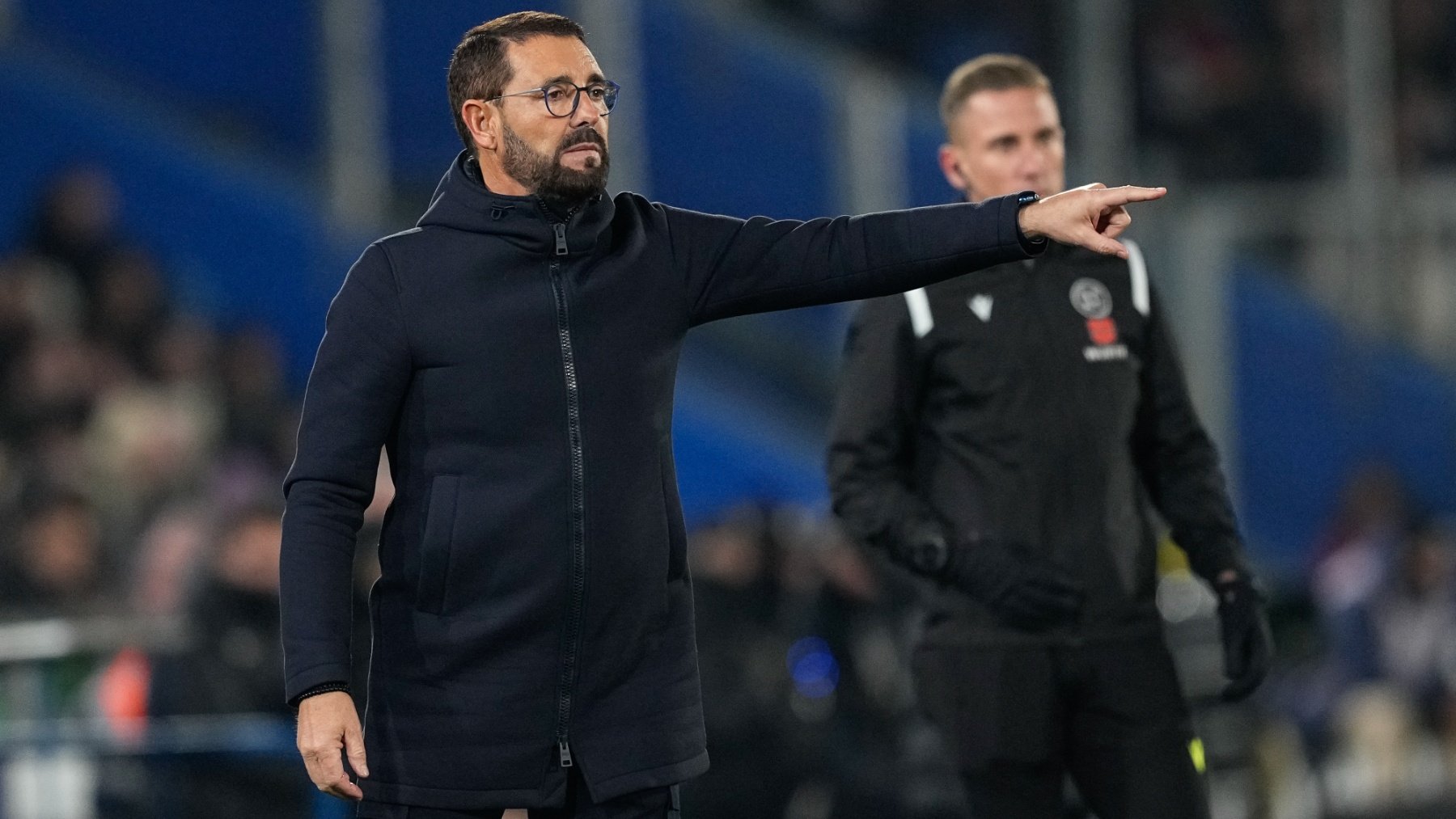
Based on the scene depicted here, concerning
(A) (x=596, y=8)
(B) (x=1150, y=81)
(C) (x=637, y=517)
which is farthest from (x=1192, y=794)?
(B) (x=1150, y=81)

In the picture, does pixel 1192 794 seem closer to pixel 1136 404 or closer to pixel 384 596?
pixel 1136 404

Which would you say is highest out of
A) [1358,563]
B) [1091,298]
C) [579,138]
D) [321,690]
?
[579,138]

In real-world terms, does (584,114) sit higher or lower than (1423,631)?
higher

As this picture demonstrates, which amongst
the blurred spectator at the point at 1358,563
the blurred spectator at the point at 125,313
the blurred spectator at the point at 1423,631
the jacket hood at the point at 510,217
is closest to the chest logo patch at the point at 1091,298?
the jacket hood at the point at 510,217

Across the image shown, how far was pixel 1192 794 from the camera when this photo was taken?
424 centimetres

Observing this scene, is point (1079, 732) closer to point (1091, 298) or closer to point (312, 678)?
point (1091, 298)

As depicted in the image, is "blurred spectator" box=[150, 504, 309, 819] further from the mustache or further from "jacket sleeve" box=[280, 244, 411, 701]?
the mustache

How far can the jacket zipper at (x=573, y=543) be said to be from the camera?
11.1 feet

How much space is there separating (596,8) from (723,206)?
3.41 feet

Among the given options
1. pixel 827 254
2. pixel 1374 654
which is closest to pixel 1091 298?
pixel 827 254

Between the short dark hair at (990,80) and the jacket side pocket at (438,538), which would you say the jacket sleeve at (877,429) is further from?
the jacket side pocket at (438,538)

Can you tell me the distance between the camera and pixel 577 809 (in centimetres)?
345

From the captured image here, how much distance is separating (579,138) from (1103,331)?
52.3 inches

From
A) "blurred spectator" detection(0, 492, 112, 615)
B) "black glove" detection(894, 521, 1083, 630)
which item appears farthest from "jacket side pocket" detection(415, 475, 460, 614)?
"blurred spectator" detection(0, 492, 112, 615)
